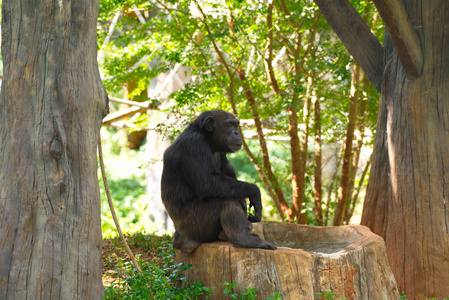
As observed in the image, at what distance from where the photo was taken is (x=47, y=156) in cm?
334

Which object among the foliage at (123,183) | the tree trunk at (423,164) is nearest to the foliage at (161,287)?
the tree trunk at (423,164)

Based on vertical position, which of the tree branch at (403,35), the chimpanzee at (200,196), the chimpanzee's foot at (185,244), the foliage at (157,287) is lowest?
the foliage at (157,287)

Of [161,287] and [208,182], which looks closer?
[161,287]

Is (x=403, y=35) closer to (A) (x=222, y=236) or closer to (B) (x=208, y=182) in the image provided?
(B) (x=208, y=182)

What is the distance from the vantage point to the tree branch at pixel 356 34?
5.68 m

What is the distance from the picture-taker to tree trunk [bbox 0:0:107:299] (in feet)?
10.8

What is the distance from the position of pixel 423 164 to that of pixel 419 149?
0.56 ft

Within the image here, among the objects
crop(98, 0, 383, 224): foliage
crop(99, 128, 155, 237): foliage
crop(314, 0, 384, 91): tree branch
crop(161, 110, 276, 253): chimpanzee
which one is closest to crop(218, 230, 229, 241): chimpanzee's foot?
crop(161, 110, 276, 253): chimpanzee

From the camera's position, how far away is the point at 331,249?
15.6 feet

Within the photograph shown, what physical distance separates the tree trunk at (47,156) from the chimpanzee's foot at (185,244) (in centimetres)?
100

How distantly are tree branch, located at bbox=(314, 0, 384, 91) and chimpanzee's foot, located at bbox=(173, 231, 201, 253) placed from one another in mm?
3116

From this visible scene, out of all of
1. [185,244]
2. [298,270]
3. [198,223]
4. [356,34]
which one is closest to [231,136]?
[198,223]

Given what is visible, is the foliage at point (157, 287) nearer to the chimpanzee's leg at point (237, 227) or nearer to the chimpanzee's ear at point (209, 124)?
the chimpanzee's leg at point (237, 227)

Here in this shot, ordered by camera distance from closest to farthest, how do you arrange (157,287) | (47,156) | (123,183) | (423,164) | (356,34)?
(47,156) → (157,287) → (423,164) → (356,34) → (123,183)
